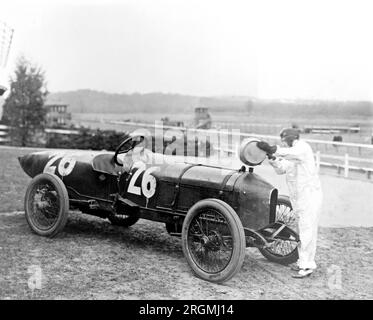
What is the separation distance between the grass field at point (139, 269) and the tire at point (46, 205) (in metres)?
0.17

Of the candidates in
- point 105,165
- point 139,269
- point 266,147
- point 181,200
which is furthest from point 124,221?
point 266,147

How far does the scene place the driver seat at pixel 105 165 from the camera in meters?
6.46

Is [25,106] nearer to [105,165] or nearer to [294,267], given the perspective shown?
[105,165]

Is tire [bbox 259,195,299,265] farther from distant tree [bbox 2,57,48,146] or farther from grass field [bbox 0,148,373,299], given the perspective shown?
distant tree [bbox 2,57,48,146]

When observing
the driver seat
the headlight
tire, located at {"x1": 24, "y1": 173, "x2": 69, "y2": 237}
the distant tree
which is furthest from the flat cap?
the distant tree

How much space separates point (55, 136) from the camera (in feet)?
93.5

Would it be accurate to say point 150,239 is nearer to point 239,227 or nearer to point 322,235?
point 239,227

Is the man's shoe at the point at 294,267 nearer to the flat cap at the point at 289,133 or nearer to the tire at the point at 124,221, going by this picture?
the flat cap at the point at 289,133

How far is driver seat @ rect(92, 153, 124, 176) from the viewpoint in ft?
21.2

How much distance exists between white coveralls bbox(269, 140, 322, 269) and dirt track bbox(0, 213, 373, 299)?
1.04 ft

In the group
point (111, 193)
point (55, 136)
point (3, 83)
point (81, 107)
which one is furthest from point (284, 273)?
point (81, 107)

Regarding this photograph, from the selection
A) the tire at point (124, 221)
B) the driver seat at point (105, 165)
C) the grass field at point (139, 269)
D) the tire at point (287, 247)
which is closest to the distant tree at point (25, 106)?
the grass field at point (139, 269)

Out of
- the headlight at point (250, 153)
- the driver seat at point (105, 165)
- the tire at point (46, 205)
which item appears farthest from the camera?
the driver seat at point (105, 165)

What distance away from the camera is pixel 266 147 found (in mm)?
5148
